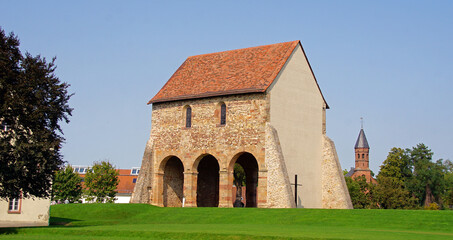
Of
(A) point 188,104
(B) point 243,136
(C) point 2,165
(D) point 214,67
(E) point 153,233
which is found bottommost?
(E) point 153,233

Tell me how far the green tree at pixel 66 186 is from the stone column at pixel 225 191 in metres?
29.4

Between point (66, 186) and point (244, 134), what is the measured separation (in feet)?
108

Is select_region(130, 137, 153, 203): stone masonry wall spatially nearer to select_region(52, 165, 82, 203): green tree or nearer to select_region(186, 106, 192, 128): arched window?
select_region(186, 106, 192, 128): arched window

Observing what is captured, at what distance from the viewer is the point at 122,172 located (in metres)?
112

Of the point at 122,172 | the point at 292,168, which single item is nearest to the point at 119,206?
the point at 292,168

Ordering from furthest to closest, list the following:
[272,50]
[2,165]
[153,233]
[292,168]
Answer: [272,50] → [292,168] → [2,165] → [153,233]

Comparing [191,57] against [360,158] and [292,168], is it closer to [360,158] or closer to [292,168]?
[292,168]

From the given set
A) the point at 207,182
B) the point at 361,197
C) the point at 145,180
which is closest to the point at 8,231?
the point at 145,180

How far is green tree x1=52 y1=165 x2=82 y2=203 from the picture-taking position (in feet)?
219

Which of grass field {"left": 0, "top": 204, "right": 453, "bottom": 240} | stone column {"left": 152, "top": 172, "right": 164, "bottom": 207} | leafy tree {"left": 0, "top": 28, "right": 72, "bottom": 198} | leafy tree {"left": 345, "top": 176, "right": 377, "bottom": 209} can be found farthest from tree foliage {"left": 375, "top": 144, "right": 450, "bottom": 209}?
leafy tree {"left": 0, "top": 28, "right": 72, "bottom": 198}

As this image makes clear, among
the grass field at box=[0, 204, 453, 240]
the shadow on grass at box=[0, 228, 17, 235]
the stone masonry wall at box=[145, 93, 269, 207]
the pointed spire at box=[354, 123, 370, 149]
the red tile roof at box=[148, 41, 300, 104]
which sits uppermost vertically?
A: the pointed spire at box=[354, 123, 370, 149]

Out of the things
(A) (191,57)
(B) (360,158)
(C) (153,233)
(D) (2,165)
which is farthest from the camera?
(B) (360,158)

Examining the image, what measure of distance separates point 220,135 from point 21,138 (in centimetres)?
1962

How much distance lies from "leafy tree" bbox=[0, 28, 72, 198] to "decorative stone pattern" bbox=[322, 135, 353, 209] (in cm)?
2328
